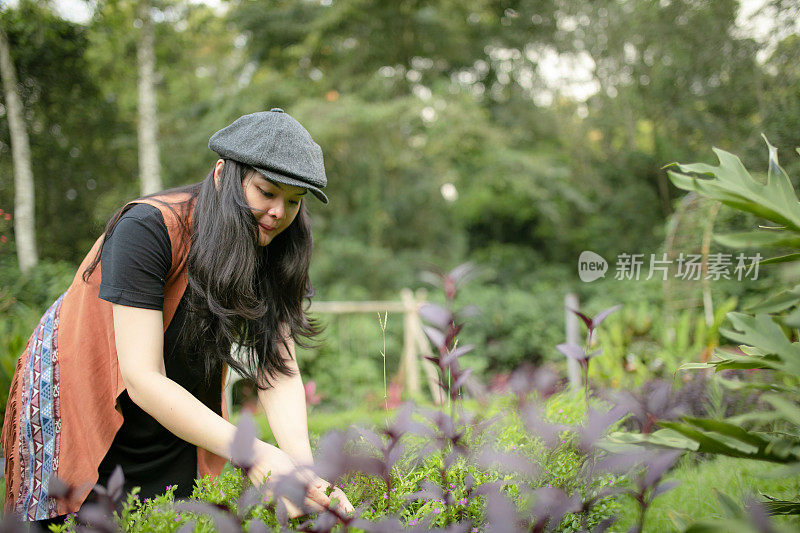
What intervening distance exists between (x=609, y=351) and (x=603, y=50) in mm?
10367

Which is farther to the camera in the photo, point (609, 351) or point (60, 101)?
point (60, 101)

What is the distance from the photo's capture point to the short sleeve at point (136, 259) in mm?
1097

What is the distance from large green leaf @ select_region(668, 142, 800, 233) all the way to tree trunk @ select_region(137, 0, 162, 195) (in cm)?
701

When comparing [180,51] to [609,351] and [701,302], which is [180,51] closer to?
[609,351]

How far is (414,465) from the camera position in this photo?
119cm

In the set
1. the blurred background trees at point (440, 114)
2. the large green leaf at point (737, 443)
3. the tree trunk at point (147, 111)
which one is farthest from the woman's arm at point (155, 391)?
the tree trunk at point (147, 111)

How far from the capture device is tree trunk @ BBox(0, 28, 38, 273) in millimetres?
4390

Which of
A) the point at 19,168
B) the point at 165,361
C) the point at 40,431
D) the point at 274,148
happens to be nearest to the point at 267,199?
the point at 274,148

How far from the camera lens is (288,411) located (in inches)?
53.9

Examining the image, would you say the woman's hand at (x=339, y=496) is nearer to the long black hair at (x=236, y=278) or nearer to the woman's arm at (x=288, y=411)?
the woman's arm at (x=288, y=411)

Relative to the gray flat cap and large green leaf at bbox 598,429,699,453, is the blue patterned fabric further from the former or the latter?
large green leaf at bbox 598,429,699,453

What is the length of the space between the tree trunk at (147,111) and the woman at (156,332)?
242 inches

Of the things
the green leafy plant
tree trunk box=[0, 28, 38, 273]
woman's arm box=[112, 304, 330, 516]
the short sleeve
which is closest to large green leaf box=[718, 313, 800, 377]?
the green leafy plant

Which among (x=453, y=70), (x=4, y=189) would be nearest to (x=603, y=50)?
(x=453, y=70)
